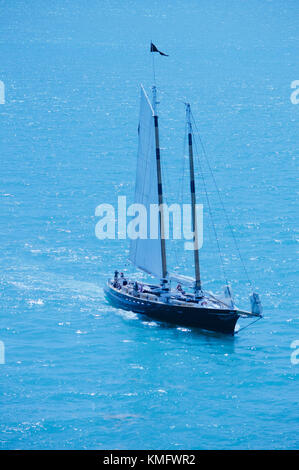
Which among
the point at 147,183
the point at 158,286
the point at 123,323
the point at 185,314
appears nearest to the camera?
the point at 185,314

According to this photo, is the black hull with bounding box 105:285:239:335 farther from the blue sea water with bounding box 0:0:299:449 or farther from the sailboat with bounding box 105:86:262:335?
the blue sea water with bounding box 0:0:299:449

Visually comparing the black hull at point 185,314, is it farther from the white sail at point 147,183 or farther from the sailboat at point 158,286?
the white sail at point 147,183

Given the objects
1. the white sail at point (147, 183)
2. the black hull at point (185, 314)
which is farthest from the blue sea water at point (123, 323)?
the white sail at point (147, 183)

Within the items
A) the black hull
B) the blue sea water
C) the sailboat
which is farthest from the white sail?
the blue sea water

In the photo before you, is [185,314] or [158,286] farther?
[158,286]

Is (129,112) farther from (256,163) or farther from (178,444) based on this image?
(178,444)

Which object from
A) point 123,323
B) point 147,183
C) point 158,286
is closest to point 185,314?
point 123,323

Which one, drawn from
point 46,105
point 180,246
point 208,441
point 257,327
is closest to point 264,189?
point 180,246

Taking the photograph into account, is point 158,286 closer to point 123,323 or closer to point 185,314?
point 123,323
